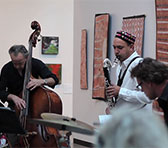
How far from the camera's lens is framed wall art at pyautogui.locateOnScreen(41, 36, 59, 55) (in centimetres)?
807

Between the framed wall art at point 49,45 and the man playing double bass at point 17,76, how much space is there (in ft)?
14.3

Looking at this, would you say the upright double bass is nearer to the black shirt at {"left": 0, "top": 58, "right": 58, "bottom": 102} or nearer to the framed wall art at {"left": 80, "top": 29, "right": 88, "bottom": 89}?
the black shirt at {"left": 0, "top": 58, "right": 58, "bottom": 102}

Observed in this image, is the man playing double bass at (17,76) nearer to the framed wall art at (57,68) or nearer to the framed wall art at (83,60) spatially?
the framed wall art at (83,60)

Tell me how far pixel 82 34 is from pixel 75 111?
133 centimetres

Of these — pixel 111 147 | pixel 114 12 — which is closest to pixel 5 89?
pixel 114 12

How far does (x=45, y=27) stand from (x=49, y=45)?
39 cm

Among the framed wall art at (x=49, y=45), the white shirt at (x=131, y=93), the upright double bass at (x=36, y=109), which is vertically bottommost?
the upright double bass at (x=36, y=109)

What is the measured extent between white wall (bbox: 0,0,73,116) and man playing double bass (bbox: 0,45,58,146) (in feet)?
14.2

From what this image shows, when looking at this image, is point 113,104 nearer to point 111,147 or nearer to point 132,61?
point 132,61

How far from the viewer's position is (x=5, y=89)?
3689 millimetres

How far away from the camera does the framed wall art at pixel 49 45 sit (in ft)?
26.5

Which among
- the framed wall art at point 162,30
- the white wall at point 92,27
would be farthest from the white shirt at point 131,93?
the white wall at point 92,27

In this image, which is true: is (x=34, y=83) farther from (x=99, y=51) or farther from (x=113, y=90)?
(x=99, y=51)

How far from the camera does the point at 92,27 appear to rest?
6031 millimetres
